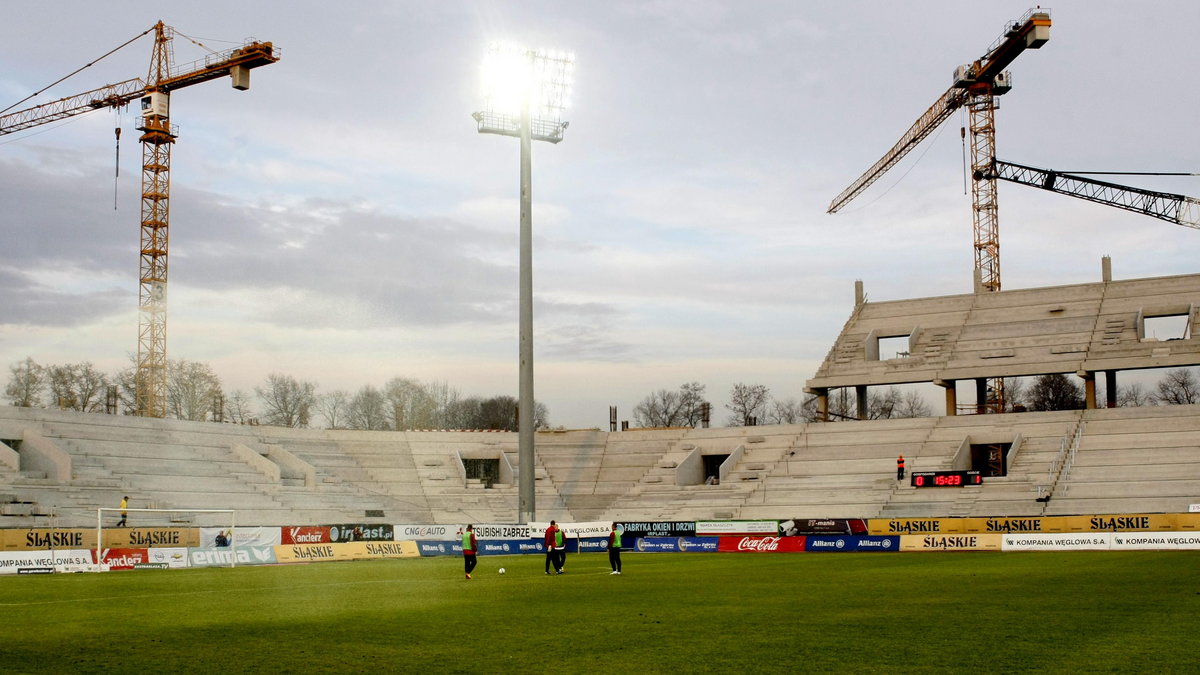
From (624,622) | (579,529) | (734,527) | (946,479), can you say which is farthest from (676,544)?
(624,622)

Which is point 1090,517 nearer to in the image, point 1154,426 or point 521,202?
point 1154,426

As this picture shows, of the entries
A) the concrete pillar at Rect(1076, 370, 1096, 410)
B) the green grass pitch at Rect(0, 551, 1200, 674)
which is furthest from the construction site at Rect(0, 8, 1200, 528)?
the green grass pitch at Rect(0, 551, 1200, 674)

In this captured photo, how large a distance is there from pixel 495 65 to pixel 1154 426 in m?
42.1

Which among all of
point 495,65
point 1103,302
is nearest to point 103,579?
point 495,65

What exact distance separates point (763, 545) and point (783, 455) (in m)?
18.0

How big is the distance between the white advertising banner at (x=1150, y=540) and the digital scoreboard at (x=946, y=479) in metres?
15.2

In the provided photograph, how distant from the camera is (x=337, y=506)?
6494 centimetres

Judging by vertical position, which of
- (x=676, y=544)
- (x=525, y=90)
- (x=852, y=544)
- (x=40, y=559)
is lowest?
(x=676, y=544)

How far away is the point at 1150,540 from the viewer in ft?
152

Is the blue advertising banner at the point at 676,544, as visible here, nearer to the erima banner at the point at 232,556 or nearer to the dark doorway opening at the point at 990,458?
the erima banner at the point at 232,556

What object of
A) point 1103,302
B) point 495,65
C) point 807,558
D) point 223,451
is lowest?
point 807,558

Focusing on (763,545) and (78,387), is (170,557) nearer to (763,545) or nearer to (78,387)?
(763,545)

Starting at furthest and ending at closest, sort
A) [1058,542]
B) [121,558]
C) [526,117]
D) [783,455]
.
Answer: [783,455] < [526,117] < [1058,542] < [121,558]

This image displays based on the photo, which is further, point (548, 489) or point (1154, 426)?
point (548, 489)
